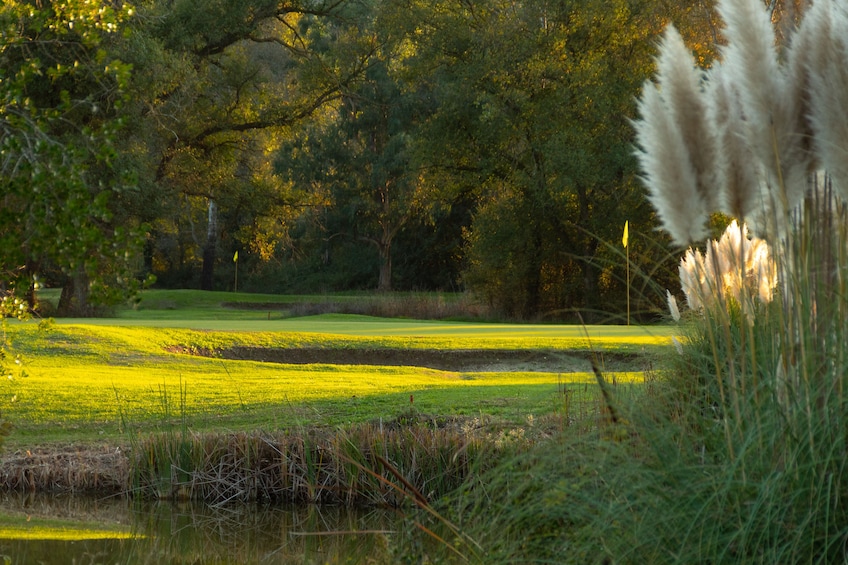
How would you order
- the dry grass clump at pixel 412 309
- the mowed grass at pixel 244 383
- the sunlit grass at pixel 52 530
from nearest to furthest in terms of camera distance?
the sunlit grass at pixel 52 530 < the mowed grass at pixel 244 383 < the dry grass clump at pixel 412 309

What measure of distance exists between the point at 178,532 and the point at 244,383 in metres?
4.81

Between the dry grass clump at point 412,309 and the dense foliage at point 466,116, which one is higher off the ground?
the dense foliage at point 466,116

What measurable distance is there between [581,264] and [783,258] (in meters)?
24.4

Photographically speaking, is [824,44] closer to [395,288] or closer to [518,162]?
[518,162]

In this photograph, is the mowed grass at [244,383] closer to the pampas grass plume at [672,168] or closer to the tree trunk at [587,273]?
the pampas grass plume at [672,168]

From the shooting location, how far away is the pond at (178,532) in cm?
606

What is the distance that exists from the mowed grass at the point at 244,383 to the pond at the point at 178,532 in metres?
0.72

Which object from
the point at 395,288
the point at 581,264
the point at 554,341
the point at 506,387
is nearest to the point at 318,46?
the point at 395,288

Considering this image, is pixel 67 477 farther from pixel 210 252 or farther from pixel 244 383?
pixel 210 252

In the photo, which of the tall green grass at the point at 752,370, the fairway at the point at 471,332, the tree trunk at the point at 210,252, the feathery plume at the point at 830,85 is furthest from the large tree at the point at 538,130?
the feathery plume at the point at 830,85

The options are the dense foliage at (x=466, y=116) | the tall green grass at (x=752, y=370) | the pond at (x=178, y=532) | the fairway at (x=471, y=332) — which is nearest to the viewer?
the tall green grass at (x=752, y=370)

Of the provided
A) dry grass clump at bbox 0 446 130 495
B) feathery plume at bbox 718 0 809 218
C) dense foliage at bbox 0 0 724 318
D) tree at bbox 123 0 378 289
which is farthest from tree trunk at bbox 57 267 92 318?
feathery plume at bbox 718 0 809 218

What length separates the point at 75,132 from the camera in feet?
74.9

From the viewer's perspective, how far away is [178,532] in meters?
6.58
